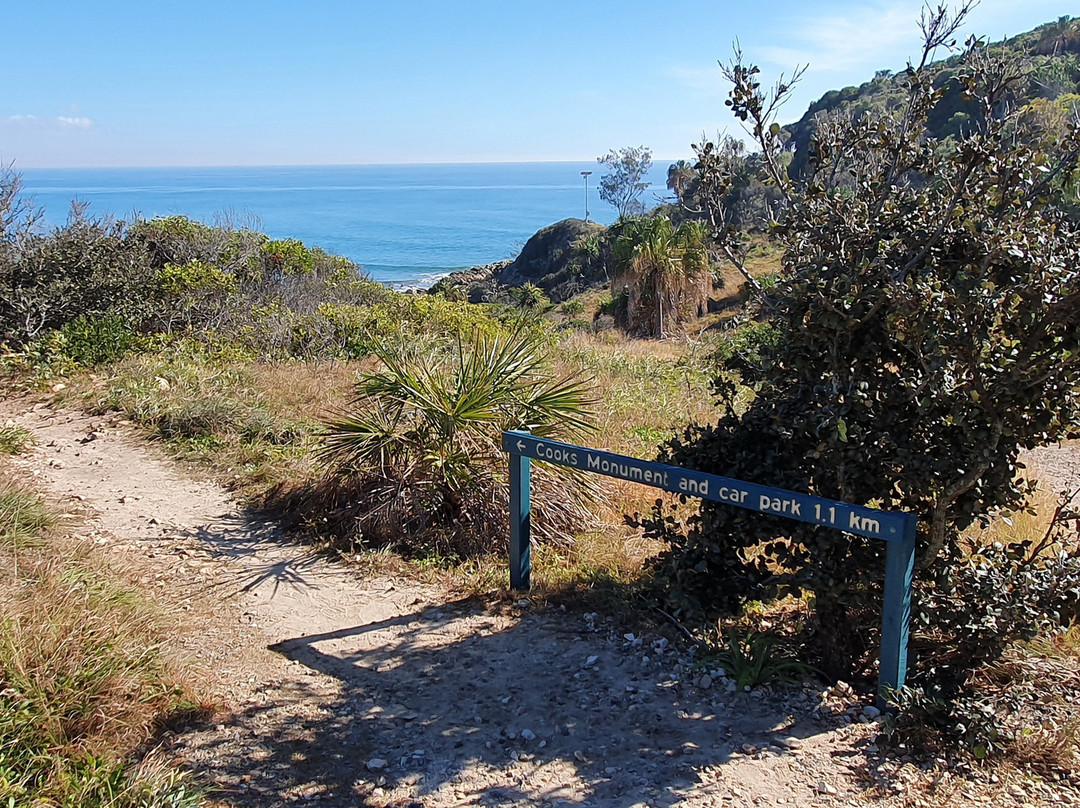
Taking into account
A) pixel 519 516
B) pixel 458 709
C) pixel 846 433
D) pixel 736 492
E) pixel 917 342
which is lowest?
pixel 458 709

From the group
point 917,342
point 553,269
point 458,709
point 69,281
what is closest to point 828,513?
point 917,342

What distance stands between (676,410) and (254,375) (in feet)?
16.5

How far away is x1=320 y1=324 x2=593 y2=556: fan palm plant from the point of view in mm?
5984

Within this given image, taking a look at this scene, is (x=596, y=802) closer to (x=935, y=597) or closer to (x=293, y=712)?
(x=293, y=712)

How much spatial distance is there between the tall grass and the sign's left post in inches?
77.1

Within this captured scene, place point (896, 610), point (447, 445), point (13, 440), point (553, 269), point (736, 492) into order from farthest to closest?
point (553, 269) < point (13, 440) < point (447, 445) < point (736, 492) < point (896, 610)

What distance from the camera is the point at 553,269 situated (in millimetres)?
74250

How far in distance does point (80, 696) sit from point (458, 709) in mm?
1566

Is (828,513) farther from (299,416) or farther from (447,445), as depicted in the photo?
(299,416)

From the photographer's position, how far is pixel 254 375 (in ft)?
34.2

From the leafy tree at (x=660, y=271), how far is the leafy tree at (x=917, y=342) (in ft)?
68.9

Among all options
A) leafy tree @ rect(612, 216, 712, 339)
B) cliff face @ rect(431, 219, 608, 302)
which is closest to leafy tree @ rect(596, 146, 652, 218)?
cliff face @ rect(431, 219, 608, 302)

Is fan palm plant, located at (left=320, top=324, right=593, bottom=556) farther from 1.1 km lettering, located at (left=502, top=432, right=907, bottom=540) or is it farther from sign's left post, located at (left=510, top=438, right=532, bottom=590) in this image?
1.1 km lettering, located at (left=502, top=432, right=907, bottom=540)

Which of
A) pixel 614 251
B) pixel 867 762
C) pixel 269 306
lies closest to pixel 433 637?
pixel 867 762
